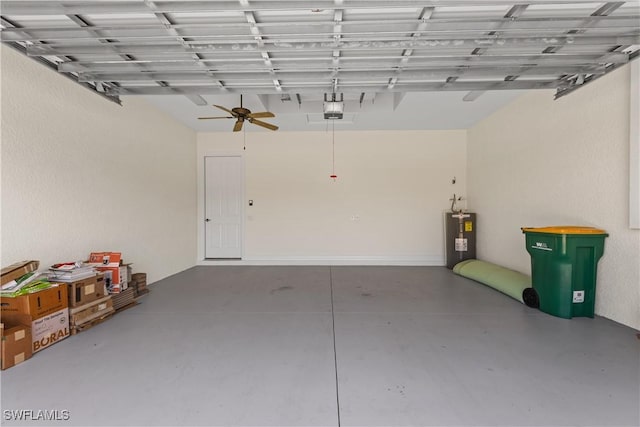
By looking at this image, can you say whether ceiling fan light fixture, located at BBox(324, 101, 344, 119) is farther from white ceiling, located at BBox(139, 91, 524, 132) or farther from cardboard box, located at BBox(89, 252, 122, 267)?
cardboard box, located at BBox(89, 252, 122, 267)

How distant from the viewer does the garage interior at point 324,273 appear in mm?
1773

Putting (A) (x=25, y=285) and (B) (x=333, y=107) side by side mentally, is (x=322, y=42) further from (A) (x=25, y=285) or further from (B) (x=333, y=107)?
(A) (x=25, y=285)

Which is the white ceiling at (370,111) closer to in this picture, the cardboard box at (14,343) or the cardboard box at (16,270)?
the cardboard box at (16,270)

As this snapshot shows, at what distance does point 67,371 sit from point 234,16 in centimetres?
314

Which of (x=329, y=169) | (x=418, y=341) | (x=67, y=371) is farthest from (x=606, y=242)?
(x=67, y=371)

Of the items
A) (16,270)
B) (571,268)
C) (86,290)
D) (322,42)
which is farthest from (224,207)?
(571,268)

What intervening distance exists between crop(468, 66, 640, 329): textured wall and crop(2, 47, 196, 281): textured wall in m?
6.09

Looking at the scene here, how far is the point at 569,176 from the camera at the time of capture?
3.26 meters

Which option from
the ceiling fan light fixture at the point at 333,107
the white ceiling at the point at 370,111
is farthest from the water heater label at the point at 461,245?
the ceiling fan light fixture at the point at 333,107

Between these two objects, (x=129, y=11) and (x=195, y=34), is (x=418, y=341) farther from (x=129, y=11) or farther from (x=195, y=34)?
(x=129, y=11)

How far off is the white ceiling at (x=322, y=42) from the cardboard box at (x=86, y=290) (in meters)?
2.18

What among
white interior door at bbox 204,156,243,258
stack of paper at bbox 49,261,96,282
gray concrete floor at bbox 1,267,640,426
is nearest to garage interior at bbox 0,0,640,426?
gray concrete floor at bbox 1,267,640,426

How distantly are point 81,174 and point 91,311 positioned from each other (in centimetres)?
167

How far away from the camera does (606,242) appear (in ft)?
9.34
